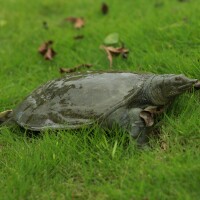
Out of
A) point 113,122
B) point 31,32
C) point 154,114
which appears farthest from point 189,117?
point 31,32

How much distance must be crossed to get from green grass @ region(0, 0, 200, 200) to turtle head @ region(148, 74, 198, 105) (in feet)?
0.49

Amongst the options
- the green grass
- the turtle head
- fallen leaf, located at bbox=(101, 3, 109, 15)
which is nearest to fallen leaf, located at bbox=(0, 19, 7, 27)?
the green grass

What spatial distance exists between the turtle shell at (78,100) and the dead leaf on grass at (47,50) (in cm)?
120

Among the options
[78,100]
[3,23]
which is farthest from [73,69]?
[3,23]

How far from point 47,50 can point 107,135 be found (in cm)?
200

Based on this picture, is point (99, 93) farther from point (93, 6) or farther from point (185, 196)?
point (93, 6)

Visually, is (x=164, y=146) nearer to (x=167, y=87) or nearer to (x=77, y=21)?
(x=167, y=87)

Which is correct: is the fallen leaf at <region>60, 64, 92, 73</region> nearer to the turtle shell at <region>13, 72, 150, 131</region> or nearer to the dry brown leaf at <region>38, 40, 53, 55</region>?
the dry brown leaf at <region>38, 40, 53, 55</region>

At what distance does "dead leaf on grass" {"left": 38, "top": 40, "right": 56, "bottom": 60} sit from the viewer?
4754 millimetres

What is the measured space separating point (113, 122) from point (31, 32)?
2847 mm

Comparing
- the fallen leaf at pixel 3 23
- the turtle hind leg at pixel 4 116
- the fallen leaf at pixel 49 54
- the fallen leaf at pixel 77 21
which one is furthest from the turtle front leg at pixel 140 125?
the fallen leaf at pixel 3 23

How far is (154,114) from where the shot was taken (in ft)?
10.4

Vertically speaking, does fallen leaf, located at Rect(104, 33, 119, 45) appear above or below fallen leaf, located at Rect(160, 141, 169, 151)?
above

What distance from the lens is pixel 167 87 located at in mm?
3127
